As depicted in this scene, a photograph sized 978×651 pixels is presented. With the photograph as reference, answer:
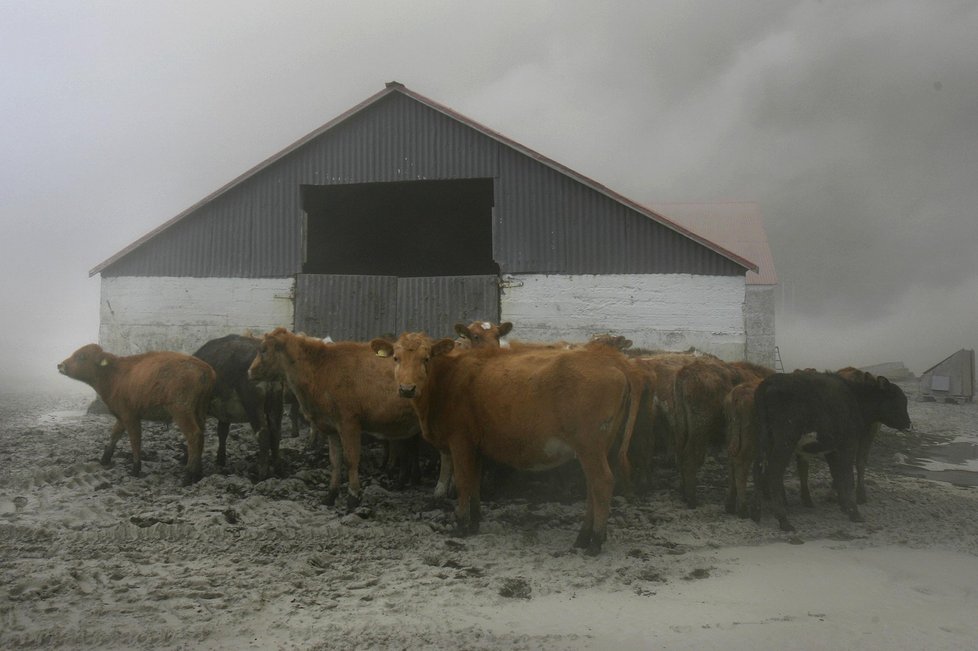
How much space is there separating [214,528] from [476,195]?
13381 mm

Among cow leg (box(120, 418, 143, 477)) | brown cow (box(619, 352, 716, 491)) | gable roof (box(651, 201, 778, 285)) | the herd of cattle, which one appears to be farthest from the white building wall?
cow leg (box(120, 418, 143, 477))

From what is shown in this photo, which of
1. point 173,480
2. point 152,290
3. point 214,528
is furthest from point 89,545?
point 152,290

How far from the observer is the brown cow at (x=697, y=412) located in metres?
8.77

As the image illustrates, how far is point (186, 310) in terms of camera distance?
52.8 feet

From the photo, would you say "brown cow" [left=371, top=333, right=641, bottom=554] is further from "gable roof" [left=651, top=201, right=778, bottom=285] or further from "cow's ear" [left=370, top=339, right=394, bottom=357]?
"gable roof" [left=651, top=201, right=778, bottom=285]

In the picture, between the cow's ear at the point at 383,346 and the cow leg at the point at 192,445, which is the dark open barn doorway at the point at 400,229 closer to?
the cow leg at the point at 192,445

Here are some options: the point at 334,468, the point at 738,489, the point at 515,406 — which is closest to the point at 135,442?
the point at 334,468

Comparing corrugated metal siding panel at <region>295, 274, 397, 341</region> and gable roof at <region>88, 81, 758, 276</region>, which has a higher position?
gable roof at <region>88, 81, 758, 276</region>

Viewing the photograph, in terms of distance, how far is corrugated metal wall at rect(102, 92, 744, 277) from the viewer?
590 inches

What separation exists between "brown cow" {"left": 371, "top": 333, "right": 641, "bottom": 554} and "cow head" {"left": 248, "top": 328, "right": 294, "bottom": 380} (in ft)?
6.10

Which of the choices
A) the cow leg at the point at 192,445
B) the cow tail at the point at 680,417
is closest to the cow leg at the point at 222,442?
the cow leg at the point at 192,445

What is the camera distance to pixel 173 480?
8.93 m

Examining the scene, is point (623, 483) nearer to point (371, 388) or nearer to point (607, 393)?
point (607, 393)

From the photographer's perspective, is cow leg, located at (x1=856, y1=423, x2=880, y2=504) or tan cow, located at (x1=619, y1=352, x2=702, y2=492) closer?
cow leg, located at (x1=856, y1=423, x2=880, y2=504)
